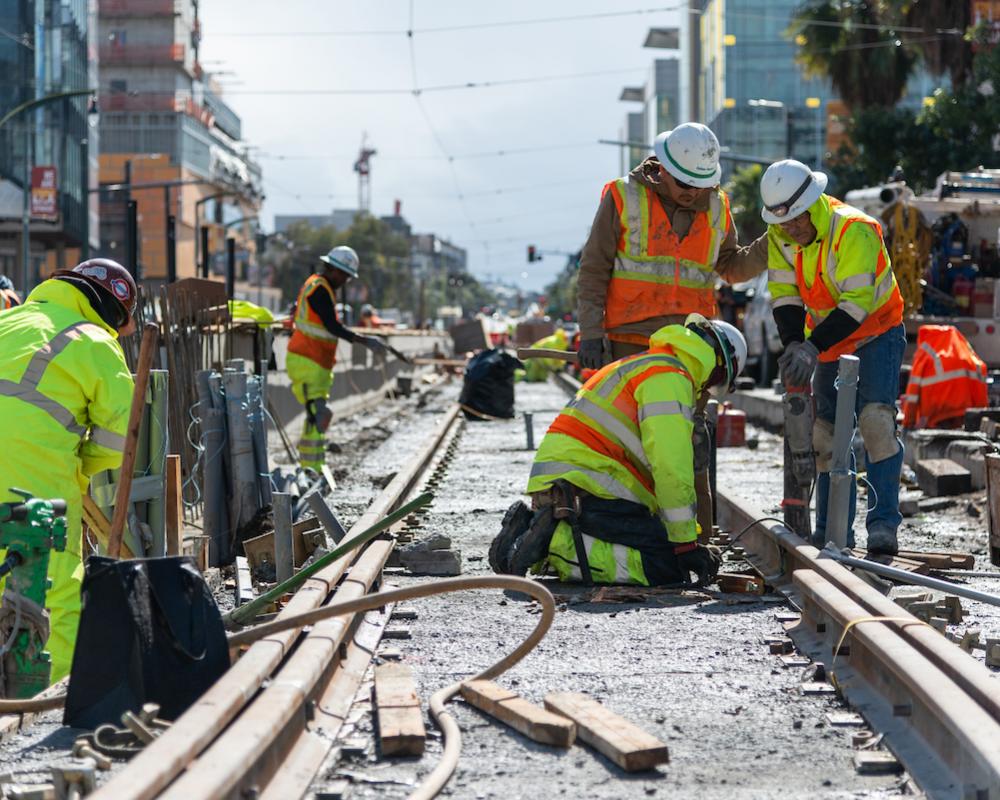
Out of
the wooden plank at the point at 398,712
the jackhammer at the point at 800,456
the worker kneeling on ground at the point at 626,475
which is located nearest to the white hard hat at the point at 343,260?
the jackhammer at the point at 800,456

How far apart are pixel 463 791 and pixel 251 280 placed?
12749cm

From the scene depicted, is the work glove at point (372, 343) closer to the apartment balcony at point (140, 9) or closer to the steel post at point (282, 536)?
the steel post at point (282, 536)

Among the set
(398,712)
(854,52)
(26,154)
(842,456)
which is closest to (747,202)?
(854,52)

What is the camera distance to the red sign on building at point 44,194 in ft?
194

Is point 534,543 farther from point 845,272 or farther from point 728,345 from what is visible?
point 845,272

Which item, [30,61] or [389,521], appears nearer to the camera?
[389,521]

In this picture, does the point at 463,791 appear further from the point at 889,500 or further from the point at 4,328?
the point at 889,500

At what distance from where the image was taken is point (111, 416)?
6.07 meters

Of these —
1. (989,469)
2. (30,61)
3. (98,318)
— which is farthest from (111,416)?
(30,61)

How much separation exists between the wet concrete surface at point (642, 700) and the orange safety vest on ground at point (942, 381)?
833 centimetres

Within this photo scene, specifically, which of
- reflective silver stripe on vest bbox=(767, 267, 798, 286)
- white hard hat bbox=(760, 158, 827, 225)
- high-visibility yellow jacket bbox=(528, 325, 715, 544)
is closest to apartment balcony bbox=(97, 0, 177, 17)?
reflective silver stripe on vest bbox=(767, 267, 798, 286)

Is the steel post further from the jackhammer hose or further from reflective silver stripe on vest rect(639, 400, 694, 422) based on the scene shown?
the jackhammer hose

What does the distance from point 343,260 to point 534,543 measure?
264 inches

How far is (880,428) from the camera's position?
810cm
